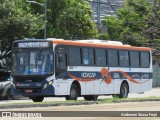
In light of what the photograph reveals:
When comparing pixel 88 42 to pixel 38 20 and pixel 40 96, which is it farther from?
pixel 38 20

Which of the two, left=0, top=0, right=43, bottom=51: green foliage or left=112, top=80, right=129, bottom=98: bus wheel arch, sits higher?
left=0, top=0, right=43, bottom=51: green foliage

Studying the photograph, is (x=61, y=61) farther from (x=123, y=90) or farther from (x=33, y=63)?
(x=123, y=90)

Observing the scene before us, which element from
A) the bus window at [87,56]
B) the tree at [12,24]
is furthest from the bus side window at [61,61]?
the tree at [12,24]

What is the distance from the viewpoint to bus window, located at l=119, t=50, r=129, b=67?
3278cm

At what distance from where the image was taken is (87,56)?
29.9m

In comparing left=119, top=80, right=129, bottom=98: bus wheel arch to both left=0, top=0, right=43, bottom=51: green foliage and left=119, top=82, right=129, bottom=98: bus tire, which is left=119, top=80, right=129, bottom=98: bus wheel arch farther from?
left=0, top=0, right=43, bottom=51: green foliage

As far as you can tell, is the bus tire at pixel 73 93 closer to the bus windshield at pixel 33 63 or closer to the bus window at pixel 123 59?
the bus windshield at pixel 33 63

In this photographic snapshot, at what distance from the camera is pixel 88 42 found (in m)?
30.5

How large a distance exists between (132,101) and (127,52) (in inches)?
222

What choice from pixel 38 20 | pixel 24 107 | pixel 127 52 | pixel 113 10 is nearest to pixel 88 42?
pixel 127 52

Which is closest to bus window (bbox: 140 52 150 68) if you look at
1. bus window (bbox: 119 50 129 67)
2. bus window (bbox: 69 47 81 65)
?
bus window (bbox: 119 50 129 67)

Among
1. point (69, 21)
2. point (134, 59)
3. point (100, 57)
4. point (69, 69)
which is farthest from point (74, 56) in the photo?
point (69, 21)

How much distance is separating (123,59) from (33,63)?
7.31 meters

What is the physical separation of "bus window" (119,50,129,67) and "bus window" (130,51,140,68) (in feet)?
1.65
